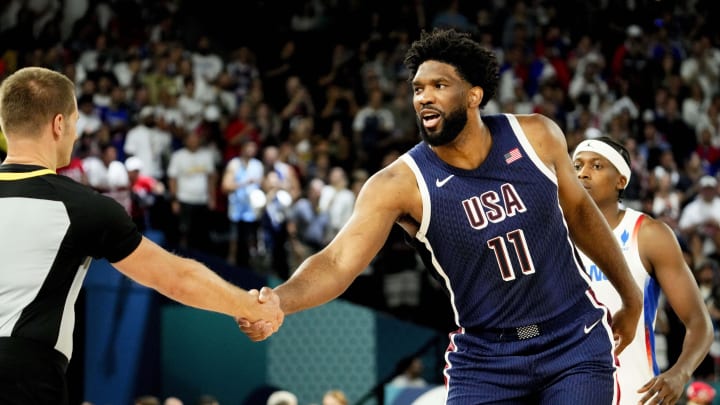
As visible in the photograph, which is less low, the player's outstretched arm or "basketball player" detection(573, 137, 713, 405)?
the player's outstretched arm

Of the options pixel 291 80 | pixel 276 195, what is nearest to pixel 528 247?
pixel 276 195

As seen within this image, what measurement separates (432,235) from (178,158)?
1076 centimetres

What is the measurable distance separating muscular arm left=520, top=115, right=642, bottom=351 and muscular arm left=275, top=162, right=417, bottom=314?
654 millimetres

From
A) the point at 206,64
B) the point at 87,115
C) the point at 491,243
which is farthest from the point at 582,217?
the point at 206,64

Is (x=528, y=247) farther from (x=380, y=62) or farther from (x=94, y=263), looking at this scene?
(x=380, y=62)

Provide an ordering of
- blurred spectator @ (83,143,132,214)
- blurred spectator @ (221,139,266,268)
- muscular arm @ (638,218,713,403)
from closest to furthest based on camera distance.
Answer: muscular arm @ (638,218,713,403), blurred spectator @ (83,143,132,214), blurred spectator @ (221,139,266,268)

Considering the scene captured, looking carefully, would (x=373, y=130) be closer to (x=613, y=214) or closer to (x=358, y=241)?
(x=613, y=214)

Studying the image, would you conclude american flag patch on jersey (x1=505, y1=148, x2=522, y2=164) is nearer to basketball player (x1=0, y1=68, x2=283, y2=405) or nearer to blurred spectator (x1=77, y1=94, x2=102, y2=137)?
basketball player (x1=0, y1=68, x2=283, y2=405)

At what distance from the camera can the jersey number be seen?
5.20 meters

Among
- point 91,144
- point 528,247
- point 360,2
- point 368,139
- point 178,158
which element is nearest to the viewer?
point 528,247

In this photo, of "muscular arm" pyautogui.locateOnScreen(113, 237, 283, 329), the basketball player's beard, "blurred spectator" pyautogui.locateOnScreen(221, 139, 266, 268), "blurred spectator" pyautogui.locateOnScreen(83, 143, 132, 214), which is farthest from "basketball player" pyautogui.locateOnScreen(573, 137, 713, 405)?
"blurred spectator" pyautogui.locateOnScreen(221, 139, 266, 268)

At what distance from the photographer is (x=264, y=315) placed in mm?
5184

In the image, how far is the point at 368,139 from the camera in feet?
59.3

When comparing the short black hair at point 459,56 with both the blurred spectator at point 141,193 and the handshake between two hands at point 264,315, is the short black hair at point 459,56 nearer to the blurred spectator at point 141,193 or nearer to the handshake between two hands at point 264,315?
the handshake between two hands at point 264,315
